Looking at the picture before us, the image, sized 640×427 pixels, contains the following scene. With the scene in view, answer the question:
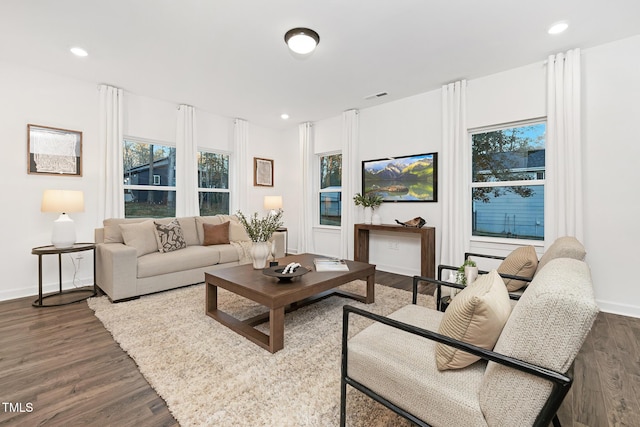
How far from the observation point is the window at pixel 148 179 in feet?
14.4

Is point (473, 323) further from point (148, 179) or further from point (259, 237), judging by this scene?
point (148, 179)

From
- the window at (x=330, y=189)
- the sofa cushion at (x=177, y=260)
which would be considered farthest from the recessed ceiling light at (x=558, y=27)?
the sofa cushion at (x=177, y=260)

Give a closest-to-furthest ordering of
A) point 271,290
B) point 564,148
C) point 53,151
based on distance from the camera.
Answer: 1. point 271,290
2. point 564,148
3. point 53,151

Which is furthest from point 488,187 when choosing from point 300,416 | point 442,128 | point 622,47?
point 300,416

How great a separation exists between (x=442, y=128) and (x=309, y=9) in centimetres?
247

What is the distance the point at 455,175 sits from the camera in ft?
12.7

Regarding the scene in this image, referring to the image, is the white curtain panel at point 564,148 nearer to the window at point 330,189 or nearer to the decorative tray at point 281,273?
the decorative tray at point 281,273

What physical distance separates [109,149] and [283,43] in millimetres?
2836

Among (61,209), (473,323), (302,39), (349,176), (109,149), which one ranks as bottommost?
(473,323)

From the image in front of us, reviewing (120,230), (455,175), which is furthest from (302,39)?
(120,230)

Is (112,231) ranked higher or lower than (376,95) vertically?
lower

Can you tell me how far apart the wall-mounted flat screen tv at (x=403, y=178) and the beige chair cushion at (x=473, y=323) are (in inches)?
129

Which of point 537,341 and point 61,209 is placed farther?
point 61,209

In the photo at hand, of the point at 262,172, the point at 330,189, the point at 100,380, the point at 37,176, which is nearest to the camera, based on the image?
the point at 100,380
